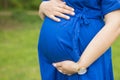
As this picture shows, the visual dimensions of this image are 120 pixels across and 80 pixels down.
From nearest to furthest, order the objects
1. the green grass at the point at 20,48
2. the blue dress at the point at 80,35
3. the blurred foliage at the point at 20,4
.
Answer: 1. the blue dress at the point at 80,35
2. the green grass at the point at 20,48
3. the blurred foliage at the point at 20,4

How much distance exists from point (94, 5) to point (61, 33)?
0.92ft

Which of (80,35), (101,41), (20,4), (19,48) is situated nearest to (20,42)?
(19,48)

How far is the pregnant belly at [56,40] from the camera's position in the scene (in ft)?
8.88

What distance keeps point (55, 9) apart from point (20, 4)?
11490mm

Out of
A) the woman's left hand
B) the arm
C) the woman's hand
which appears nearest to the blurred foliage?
the woman's hand

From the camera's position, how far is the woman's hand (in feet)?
8.96

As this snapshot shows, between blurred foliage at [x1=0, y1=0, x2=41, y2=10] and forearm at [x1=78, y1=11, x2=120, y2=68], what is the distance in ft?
38.1

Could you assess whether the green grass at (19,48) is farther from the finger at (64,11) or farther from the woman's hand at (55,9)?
the finger at (64,11)

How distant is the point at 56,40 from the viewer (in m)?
2.75

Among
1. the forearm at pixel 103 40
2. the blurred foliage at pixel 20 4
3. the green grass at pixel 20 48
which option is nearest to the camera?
the forearm at pixel 103 40

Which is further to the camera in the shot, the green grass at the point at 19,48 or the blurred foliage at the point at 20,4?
the blurred foliage at the point at 20,4

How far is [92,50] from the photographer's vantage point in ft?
8.38

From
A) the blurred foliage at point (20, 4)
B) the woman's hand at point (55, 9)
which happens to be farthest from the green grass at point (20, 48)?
the woman's hand at point (55, 9)

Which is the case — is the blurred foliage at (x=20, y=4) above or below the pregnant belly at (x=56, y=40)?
below
